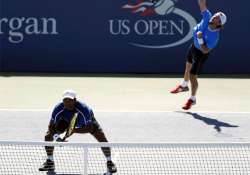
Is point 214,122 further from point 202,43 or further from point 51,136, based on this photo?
point 51,136

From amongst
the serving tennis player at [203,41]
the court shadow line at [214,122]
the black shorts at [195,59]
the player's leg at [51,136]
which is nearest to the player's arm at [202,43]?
the serving tennis player at [203,41]

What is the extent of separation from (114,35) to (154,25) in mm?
969

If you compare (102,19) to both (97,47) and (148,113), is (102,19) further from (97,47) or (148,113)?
(148,113)

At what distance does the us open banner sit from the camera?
1574 cm

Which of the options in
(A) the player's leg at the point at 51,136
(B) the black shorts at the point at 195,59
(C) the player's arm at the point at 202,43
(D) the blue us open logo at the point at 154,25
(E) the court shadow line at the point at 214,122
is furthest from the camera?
(D) the blue us open logo at the point at 154,25

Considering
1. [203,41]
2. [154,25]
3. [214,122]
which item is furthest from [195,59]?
[154,25]

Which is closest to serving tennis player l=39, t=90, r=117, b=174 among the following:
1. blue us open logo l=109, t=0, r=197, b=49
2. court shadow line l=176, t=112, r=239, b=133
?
court shadow line l=176, t=112, r=239, b=133

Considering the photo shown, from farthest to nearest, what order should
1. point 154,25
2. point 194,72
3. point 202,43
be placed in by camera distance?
point 154,25 → point 194,72 → point 202,43

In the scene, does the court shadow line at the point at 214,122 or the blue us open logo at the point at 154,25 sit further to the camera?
the blue us open logo at the point at 154,25

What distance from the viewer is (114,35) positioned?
1584cm

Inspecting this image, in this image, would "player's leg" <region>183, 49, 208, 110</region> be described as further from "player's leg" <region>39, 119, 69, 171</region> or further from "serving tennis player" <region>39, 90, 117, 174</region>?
"player's leg" <region>39, 119, 69, 171</region>

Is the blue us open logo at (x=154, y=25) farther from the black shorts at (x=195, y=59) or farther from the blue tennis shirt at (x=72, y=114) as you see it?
the blue tennis shirt at (x=72, y=114)

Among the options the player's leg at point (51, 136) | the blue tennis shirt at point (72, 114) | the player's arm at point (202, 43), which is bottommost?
the player's leg at point (51, 136)

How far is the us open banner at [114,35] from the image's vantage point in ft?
51.6
